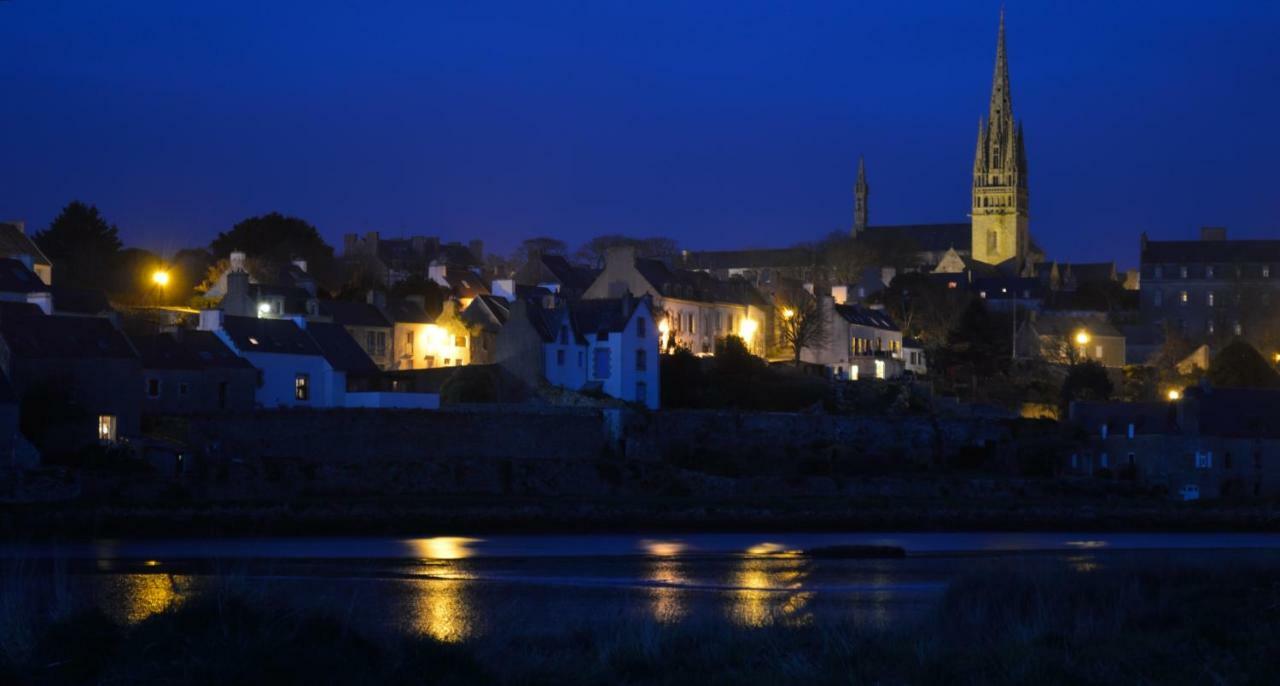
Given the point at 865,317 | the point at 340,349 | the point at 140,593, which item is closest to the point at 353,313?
the point at 340,349

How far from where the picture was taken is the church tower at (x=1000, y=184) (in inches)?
5271

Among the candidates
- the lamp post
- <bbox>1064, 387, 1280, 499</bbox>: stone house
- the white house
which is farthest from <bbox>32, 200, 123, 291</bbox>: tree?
<bbox>1064, 387, 1280, 499</bbox>: stone house

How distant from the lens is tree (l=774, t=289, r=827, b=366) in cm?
6331

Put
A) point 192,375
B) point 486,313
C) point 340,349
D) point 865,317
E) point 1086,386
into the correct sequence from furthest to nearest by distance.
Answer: point 865,317, point 1086,386, point 486,313, point 340,349, point 192,375

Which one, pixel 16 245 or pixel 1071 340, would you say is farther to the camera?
pixel 1071 340

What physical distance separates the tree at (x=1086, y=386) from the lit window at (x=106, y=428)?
33.7 metres

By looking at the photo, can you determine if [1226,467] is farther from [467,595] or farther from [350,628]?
[350,628]

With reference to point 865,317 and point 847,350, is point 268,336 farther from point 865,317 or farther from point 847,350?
point 865,317

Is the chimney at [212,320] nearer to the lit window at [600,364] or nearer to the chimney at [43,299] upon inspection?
the chimney at [43,299]

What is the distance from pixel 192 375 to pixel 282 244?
30.8 m

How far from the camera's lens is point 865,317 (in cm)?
6769

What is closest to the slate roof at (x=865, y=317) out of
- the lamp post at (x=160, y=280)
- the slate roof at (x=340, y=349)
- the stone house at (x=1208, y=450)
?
the stone house at (x=1208, y=450)

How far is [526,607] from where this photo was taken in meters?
24.5

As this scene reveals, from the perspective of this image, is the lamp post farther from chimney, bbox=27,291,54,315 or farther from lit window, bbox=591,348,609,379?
lit window, bbox=591,348,609,379
